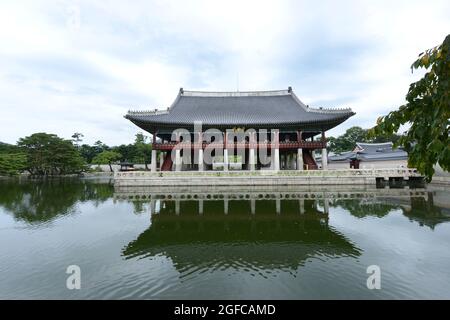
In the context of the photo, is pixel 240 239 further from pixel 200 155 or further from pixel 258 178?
pixel 200 155

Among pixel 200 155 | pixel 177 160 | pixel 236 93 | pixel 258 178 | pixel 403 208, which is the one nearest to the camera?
pixel 403 208

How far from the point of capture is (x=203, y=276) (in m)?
5.95

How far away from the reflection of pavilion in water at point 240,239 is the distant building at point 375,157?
1068 inches

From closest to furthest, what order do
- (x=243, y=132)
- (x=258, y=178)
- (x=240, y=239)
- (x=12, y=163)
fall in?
1. (x=240, y=239)
2. (x=258, y=178)
3. (x=243, y=132)
4. (x=12, y=163)

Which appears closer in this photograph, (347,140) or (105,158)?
(105,158)

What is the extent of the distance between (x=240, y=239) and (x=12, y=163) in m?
54.5

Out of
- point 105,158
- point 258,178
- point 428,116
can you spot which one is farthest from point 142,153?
point 428,116

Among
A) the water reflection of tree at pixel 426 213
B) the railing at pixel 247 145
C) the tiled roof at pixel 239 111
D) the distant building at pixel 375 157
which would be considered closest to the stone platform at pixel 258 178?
the railing at pixel 247 145

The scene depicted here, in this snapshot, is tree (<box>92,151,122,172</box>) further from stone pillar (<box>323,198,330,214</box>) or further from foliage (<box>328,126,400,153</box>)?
foliage (<box>328,126,400,153</box>)

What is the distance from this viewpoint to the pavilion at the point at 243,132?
97.1ft

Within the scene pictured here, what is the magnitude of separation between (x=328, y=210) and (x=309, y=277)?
8.95 m

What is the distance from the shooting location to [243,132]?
1203 inches
